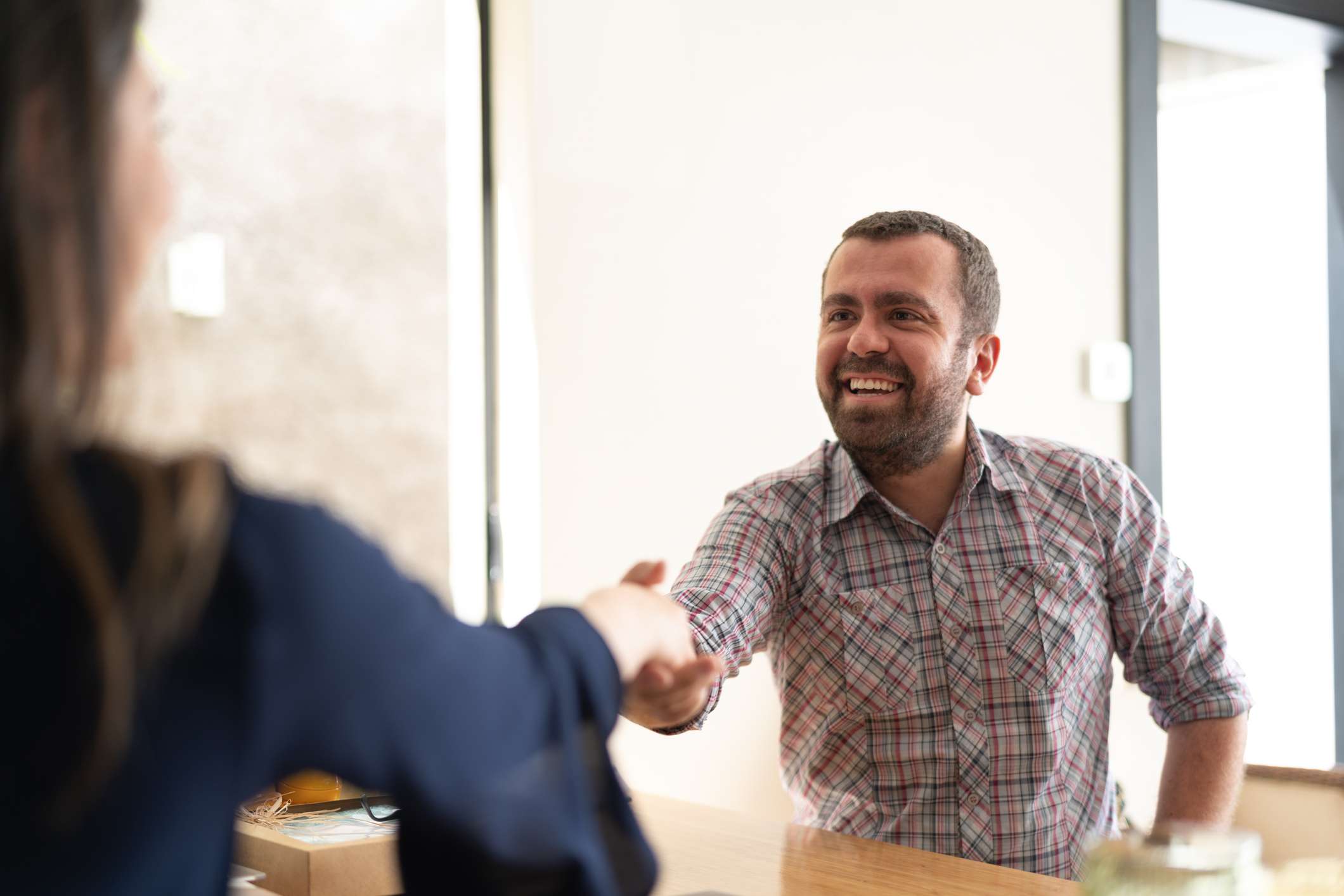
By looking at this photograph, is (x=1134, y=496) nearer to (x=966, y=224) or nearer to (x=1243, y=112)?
(x=966, y=224)

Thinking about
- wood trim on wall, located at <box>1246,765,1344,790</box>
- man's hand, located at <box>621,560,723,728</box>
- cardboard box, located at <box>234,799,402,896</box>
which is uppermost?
man's hand, located at <box>621,560,723,728</box>

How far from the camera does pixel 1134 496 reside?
6.33ft

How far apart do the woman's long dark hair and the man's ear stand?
1.63 m

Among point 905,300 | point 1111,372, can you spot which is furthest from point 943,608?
point 1111,372

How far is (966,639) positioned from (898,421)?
303 millimetres

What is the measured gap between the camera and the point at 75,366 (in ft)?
1.66

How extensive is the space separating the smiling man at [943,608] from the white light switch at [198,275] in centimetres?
107

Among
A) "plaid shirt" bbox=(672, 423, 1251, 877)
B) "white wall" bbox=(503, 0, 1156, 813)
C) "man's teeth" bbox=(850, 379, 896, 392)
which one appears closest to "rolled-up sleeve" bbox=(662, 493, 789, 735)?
"plaid shirt" bbox=(672, 423, 1251, 877)

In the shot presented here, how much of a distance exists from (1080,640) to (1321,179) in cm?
304

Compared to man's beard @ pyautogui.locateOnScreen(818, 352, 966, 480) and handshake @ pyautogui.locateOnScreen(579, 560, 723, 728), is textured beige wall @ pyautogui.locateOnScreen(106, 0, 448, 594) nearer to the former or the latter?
man's beard @ pyautogui.locateOnScreen(818, 352, 966, 480)

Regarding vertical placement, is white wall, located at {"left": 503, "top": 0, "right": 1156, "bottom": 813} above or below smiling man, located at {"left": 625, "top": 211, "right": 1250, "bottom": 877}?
above

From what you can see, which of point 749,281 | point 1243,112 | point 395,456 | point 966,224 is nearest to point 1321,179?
point 1243,112

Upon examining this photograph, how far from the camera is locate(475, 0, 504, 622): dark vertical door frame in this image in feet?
8.61

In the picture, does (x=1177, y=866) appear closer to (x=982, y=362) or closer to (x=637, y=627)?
(x=637, y=627)
